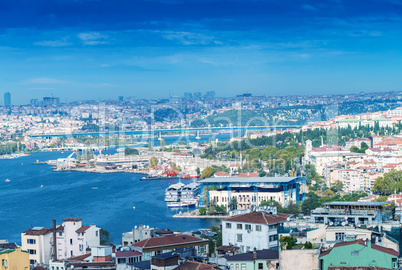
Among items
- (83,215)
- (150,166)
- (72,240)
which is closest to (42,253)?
(72,240)

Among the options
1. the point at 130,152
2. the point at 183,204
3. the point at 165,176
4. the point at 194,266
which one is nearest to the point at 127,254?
the point at 194,266

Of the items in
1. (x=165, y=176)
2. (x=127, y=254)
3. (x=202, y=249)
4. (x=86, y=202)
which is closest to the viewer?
(x=127, y=254)

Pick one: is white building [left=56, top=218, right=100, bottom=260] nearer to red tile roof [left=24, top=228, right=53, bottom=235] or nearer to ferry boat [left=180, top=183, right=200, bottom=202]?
red tile roof [left=24, top=228, right=53, bottom=235]

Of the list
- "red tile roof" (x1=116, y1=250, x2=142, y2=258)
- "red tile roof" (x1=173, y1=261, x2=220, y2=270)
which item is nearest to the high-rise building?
"red tile roof" (x1=116, y1=250, x2=142, y2=258)

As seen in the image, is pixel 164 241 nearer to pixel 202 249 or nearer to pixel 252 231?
pixel 202 249

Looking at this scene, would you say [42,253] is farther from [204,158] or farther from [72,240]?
[204,158]

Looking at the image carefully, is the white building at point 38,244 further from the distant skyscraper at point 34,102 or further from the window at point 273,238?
the distant skyscraper at point 34,102
